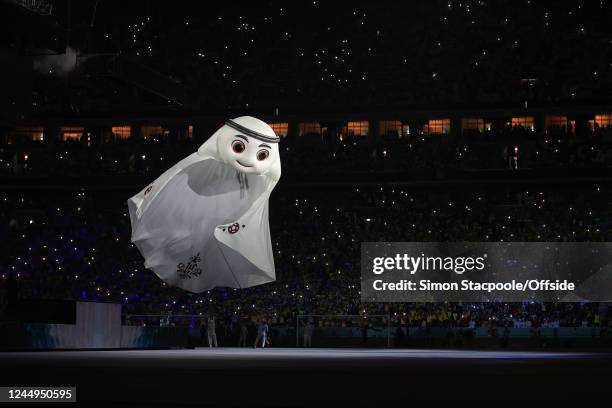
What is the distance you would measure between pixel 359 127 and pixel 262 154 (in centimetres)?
3067

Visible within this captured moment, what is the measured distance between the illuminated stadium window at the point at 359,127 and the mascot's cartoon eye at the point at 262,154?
3005cm

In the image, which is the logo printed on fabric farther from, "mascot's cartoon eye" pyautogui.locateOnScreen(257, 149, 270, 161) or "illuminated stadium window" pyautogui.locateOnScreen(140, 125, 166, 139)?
"illuminated stadium window" pyautogui.locateOnScreen(140, 125, 166, 139)

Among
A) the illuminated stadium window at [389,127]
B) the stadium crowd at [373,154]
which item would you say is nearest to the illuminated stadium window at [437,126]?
the illuminated stadium window at [389,127]

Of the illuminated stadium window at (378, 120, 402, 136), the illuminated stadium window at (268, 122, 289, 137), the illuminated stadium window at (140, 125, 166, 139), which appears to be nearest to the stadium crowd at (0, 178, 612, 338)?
the illuminated stadium window at (378, 120, 402, 136)

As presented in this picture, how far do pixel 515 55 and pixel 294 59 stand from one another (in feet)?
33.6

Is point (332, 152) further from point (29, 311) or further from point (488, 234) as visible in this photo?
point (29, 311)

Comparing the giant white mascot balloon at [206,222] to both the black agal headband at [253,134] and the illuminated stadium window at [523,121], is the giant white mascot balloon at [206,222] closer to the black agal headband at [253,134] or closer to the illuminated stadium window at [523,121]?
the black agal headband at [253,134]

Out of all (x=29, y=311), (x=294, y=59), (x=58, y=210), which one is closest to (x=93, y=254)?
(x=58, y=210)

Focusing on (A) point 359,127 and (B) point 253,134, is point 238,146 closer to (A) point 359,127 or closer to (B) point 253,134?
(B) point 253,134

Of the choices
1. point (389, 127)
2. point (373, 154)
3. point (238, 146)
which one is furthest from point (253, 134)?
point (389, 127)

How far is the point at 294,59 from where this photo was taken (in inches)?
1844

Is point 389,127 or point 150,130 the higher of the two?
point 150,130

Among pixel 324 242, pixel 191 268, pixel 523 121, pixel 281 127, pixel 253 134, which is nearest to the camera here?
pixel 253 134

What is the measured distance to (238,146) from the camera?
17.2 m
